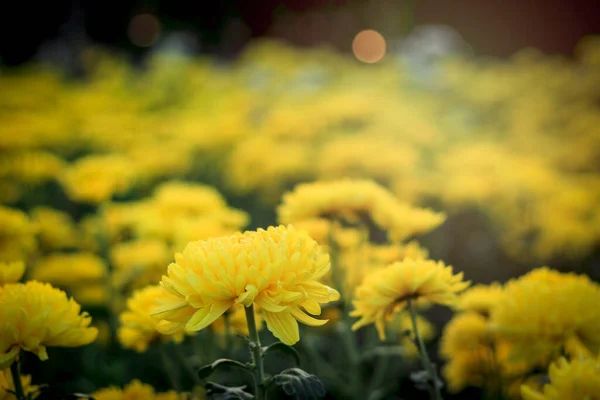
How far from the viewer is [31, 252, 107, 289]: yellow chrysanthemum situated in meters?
2.20

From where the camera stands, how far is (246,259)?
0.91 m

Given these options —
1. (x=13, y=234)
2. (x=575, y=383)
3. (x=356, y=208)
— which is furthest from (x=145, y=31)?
(x=575, y=383)

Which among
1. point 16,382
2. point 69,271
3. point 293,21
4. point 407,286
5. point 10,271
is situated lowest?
point 69,271

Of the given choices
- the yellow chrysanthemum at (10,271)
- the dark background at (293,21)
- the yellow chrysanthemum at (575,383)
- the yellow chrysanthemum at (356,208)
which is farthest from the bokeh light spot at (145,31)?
the yellow chrysanthemum at (575,383)

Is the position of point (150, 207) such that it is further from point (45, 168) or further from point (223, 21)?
point (223, 21)

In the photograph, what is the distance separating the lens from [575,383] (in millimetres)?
943

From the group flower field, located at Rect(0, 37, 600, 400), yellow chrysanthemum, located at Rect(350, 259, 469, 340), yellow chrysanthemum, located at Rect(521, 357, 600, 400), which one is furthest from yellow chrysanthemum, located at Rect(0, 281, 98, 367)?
yellow chrysanthemum, located at Rect(521, 357, 600, 400)

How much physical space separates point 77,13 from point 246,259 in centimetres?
939

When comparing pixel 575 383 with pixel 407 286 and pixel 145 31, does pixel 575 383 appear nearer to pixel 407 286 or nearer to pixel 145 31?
pixel 407 286

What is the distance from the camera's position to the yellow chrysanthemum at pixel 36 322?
3.23 ft

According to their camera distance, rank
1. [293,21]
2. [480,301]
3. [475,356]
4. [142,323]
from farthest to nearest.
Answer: [293,21], [475,356], [480,301], [142,323]

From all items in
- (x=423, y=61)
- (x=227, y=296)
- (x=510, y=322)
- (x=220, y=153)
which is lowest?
(x=220, y=153)

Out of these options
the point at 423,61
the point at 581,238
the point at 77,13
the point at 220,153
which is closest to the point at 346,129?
the point at 220,153

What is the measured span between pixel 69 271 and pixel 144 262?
0.58 metres
